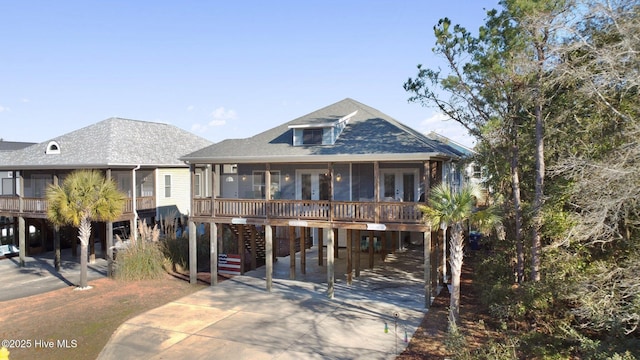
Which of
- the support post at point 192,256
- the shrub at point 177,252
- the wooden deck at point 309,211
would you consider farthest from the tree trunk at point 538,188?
the shrub at point 177,252

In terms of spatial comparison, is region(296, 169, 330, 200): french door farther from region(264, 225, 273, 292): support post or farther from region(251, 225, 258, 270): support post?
region(264, 225, 273, 292): support post

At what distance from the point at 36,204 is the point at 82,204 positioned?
6792 mm

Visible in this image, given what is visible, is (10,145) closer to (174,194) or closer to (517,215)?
(174,194)

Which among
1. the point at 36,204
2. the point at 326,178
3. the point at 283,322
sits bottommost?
the point at 283,322

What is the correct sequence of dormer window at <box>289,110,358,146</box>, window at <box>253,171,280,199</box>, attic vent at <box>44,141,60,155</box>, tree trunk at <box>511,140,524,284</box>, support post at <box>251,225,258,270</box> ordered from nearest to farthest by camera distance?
tree trunk at <box>511,140,524,284</box>, dormer window at <box>289,110,358,146</box>, support post at <box>251,225,258,270</box>, window at <box>253,171,280,199</box>, attic vent at <box>44,141,60,155</box>

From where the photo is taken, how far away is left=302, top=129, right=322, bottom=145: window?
18.5 m

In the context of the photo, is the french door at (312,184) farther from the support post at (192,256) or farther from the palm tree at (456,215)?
the palm tree at (456,215)

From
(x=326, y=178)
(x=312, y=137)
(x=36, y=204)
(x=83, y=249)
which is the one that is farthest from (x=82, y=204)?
(x=326, y=178)

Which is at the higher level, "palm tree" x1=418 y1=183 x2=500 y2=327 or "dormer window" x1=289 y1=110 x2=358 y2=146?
"dormer window" x1=289 y1=110 x2=358 y2=146

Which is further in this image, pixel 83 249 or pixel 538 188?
pixel 83 249

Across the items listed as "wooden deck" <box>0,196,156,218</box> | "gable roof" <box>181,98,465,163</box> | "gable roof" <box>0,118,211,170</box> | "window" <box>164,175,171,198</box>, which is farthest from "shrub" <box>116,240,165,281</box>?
"window" <box>164,175,171,198</box>

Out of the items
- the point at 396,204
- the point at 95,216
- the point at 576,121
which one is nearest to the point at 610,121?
the point at 576,121

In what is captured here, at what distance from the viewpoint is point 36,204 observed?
22.5 metres

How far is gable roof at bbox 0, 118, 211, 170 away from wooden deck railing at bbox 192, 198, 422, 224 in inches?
259
